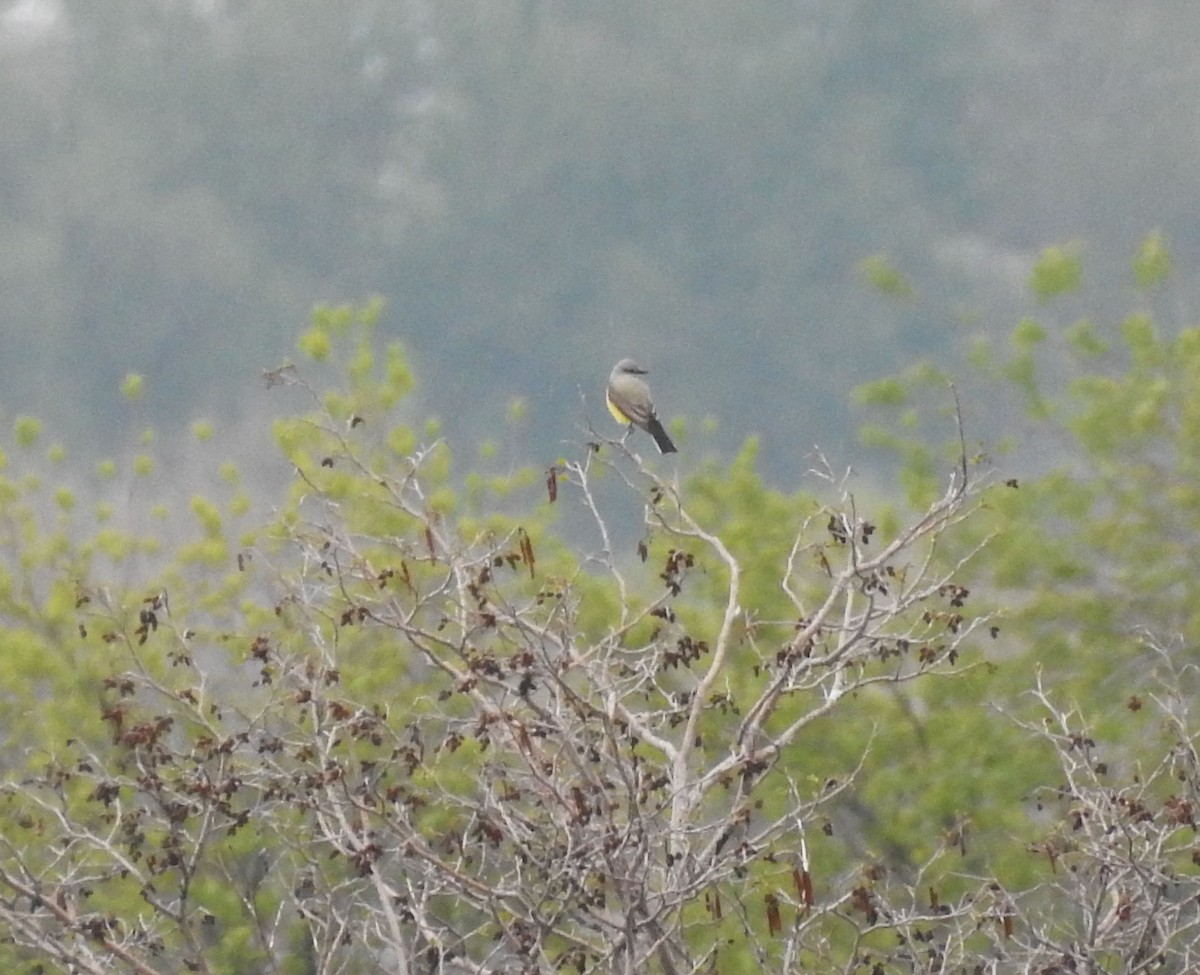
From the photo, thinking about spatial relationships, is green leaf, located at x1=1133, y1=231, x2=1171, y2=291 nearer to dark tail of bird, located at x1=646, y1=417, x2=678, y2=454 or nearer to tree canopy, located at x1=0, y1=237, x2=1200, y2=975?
tree canopy, located at x1=0, y1=237, x2=1200, y2=975

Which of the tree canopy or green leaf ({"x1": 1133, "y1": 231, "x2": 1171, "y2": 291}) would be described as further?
green leaf ({"x1": 1133, "y1": 231, "x2": 1171, "y2": 291})

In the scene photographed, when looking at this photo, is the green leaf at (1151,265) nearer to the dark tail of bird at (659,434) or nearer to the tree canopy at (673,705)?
the tree canopy at (673,705)

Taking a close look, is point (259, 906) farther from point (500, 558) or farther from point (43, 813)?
point (500, 558)

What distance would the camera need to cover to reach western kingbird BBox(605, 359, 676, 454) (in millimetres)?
14672

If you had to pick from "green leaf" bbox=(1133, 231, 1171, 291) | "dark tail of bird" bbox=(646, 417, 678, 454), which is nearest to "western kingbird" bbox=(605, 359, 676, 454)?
"dark tail of bird" bbox=(646, 417, 678, 454)

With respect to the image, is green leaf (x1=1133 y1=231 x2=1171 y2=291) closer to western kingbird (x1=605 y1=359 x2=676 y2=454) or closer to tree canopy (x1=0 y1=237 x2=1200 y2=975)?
tree canopy (x1=0 y1=237 x2=1200 y2=975)

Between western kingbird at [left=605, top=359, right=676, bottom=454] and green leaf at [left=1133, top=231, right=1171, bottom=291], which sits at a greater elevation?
green leaf at [left=1133, top=231, right=1171, bottom=291]

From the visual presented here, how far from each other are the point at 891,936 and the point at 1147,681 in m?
4.38

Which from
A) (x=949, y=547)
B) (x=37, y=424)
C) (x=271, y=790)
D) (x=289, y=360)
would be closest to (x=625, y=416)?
(x=289, y=360)

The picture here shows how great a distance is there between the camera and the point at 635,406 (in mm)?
14773

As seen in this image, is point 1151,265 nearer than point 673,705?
No

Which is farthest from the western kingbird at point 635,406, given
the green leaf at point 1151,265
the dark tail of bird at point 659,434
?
the green leaf at point 1151,265

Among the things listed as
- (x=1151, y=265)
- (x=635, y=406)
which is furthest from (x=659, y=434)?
(x=1151, y=265)

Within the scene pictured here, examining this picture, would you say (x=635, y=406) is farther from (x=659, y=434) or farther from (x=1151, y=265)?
(x=1151, y=265)
